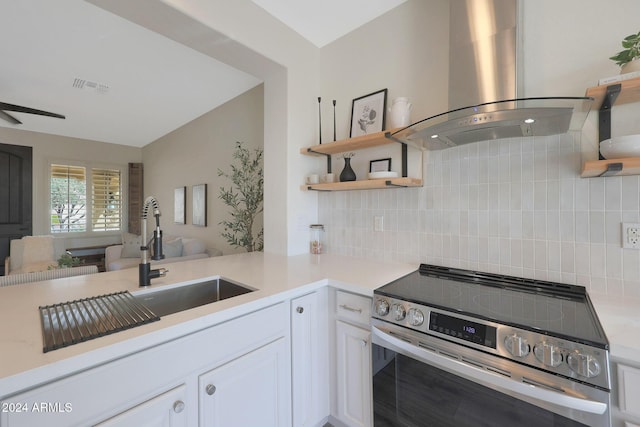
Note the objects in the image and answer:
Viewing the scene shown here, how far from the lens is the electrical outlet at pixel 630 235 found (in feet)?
3.73

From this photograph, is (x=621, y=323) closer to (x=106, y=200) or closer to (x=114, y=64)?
(x=114, y=64)

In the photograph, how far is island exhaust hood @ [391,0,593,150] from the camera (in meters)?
1.09

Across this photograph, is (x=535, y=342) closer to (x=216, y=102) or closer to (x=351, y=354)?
(x=351, y=354)

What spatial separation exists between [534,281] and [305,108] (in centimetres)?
191

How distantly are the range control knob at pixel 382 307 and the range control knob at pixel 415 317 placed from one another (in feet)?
0.34

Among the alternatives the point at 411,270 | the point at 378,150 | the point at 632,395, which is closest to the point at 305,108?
the point at 378,150

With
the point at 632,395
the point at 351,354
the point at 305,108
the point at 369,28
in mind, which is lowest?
the point at 351,354

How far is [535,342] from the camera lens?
87 centimetres

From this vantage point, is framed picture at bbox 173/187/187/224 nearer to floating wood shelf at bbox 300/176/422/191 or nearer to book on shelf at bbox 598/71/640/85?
floating wood shelf at bbox 300/176/422/191

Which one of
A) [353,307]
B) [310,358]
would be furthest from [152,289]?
[353,307]

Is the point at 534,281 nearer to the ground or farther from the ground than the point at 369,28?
nearer to the ground

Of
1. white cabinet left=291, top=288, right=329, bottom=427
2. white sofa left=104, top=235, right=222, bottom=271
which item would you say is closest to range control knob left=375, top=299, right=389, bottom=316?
white cabinet left=291, top=288, right=329, bottom=427

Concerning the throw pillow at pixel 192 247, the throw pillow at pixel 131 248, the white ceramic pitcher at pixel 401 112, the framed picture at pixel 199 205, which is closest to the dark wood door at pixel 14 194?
the throw pillow at pixel 131 248

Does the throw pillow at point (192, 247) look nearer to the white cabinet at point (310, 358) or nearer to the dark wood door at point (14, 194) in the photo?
the white cabinet at point (310, 358)
